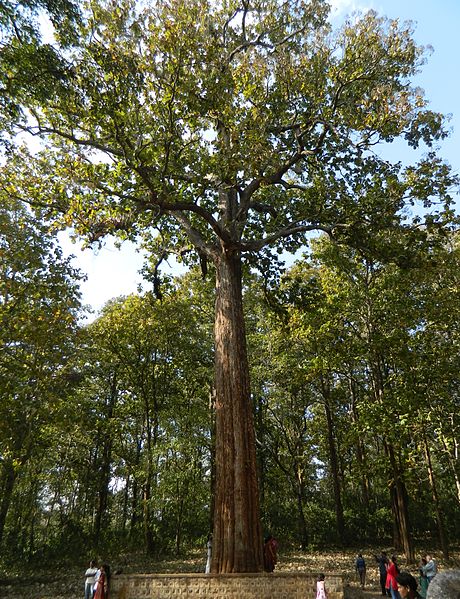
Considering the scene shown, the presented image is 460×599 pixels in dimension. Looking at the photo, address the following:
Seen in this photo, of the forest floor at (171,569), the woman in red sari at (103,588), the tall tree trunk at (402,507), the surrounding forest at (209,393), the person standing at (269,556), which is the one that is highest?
the surrounding forest at (209,393)

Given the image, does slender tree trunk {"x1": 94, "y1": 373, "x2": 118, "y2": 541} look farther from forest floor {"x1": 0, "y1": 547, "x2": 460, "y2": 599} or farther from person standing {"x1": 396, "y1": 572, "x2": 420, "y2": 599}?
person standing {"x1": 396, "y1": 572, "x2": 420, "y2": 599}

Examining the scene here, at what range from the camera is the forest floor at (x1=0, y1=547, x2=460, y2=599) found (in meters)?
13.2

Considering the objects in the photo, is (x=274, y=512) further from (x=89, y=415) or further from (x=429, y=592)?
(x=429, y=592)

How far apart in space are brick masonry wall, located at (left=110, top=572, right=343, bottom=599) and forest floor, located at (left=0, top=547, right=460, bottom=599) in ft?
8.92

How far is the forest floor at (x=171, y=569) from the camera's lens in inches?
520

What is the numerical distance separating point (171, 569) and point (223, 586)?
9.88 m

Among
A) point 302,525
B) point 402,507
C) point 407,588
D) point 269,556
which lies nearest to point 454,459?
point 402,507

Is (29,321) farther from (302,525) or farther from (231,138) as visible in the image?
(302,525)

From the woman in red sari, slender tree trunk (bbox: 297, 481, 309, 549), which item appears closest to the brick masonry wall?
the woman in red sari

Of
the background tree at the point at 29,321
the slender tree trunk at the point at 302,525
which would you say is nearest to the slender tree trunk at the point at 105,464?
the background tree at the point at 29,321

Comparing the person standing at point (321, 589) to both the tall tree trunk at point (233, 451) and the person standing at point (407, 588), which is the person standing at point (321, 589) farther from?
the person standing at point (407, 588)

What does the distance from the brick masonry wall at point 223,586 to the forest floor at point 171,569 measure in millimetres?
2720

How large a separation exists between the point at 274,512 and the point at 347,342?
12658 mm

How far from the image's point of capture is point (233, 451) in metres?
8.58
